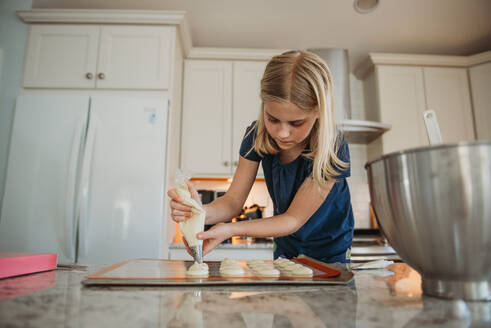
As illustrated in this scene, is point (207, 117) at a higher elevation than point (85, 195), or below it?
higher

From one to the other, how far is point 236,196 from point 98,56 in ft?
5.64

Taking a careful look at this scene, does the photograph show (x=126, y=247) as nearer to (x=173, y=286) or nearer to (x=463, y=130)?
(x=173, y=286)

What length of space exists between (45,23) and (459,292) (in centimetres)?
281

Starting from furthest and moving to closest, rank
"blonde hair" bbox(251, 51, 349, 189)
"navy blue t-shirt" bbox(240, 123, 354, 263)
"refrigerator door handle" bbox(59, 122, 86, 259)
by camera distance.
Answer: "refrigerator door handle" bbox(59, 122, 86, 259)
"navy blue t-shirt" bbox(240, 123, 354, 263)
"blonde hair" bbox(251, 51, 349, 189)

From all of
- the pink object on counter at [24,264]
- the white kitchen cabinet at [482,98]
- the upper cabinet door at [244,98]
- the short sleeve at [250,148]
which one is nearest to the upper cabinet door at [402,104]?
the white kitchen cabinet at [482,98]

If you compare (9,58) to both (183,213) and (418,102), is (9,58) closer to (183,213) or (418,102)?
(183,213)

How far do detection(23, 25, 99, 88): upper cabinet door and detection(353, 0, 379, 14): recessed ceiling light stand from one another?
1.85 meters

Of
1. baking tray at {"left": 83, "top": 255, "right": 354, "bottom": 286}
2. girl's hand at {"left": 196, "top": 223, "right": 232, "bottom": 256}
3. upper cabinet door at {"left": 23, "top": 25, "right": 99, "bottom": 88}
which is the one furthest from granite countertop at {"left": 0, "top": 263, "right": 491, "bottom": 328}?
upper cabinet door at {"left": 23, "top": 25, "right": 99, "bottom": 88}

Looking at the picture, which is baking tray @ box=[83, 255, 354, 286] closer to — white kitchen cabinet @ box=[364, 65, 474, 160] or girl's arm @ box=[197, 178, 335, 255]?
girl's arm @ box=[197, 178, 335, 255]

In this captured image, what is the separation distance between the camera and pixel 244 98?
273 centimetres

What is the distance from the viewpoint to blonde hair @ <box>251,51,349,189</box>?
92 centimetres

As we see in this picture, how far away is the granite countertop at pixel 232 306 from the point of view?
35 centimetres

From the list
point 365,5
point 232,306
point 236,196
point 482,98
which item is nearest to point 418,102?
point 482,98

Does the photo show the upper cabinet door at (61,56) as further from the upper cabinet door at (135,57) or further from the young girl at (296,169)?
the young girl at (296,169)
